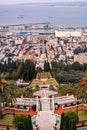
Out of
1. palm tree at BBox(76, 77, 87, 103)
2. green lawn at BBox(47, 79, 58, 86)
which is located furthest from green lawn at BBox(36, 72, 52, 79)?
palm tree at BBox(76, 77, 87, 103)

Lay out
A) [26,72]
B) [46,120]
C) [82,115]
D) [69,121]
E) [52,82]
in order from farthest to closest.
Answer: [26,72], [52,82], [82,115], [46,120], [69,121]

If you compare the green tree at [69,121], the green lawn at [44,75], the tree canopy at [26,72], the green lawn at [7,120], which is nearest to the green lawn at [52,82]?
the green lawn at [44,75]

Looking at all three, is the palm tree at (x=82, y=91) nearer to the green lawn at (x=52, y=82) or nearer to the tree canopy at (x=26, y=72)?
the green lawn at (x=52, y=82)

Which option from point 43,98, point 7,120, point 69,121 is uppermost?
point 69,121

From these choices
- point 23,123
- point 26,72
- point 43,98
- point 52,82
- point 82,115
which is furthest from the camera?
point 26,72

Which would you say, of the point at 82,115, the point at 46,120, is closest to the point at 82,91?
the point at 82,115

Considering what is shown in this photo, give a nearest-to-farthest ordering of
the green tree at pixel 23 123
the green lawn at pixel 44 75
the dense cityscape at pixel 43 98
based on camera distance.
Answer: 1. the green tree at pixel 23 123
2. the dense cityscape at pixel 43 98
3. the green lawn at pixel 44 75

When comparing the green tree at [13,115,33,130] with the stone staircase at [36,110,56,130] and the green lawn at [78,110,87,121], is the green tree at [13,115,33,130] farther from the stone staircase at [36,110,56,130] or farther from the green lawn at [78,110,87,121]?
the green lawn at [78,110,87,121]

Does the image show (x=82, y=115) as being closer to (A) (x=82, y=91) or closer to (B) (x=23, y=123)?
(A) (x=82, y=91)

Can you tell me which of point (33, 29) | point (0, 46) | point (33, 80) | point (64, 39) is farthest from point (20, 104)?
point (33, 29)

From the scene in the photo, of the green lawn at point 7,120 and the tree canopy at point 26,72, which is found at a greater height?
the green lawn at point 7,120

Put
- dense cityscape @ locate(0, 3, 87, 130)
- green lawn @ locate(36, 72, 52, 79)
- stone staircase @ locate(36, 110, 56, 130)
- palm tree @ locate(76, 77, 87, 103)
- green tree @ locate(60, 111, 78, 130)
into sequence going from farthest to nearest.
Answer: green lawn @ locate(36, 72, 52, 79), palm tree @ locate(76, 77, 87, 103), stone staircase @ locate(36, 110, 56, 130), dense cityscape @ locate(0, 3, 87, 130), green tree @ locate(60, 111, 78, 130)

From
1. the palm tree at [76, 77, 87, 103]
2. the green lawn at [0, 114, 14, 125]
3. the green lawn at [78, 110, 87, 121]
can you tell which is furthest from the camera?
the palm tree at [76, 77, 87, 103]
